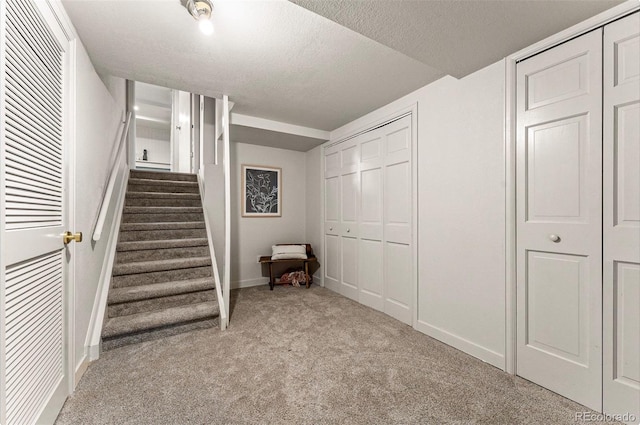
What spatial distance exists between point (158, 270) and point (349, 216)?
88.7 inches

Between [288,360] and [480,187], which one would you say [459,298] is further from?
[288,360]

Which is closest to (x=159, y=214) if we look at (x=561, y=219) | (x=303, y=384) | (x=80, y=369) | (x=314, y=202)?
(x=80, y=369)

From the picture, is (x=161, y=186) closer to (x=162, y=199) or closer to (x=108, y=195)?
(x=162, y=199)

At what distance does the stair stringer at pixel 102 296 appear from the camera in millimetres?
1992

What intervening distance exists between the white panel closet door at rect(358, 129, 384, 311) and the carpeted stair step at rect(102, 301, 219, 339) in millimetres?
1697

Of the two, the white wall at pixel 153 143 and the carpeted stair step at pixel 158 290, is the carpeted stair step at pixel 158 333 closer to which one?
the carpeted stair step at pixel 158 290

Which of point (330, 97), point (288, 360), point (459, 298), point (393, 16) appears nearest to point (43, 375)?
point (288, 360)

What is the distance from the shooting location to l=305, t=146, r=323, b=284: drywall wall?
410 cm

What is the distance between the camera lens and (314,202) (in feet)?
13.9

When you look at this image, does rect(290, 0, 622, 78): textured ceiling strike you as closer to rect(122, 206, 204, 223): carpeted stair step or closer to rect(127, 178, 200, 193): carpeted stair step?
rect(122, 206, 204, 223): carpeted stair step

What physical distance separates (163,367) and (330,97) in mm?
2670

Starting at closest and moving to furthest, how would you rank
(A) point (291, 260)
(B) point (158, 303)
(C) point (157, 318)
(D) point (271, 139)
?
(C) point (157, 318) < (B) point (158, 303) < (D) point (271, 139) < (A) point (291, 260)

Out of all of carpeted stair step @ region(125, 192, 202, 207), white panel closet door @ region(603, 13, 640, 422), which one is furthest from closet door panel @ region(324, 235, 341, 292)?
white panel closet door @ region(603, 13, 640, 422)

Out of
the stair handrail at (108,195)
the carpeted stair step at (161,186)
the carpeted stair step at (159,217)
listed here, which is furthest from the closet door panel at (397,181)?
the carpeted stair step at (161,186)
